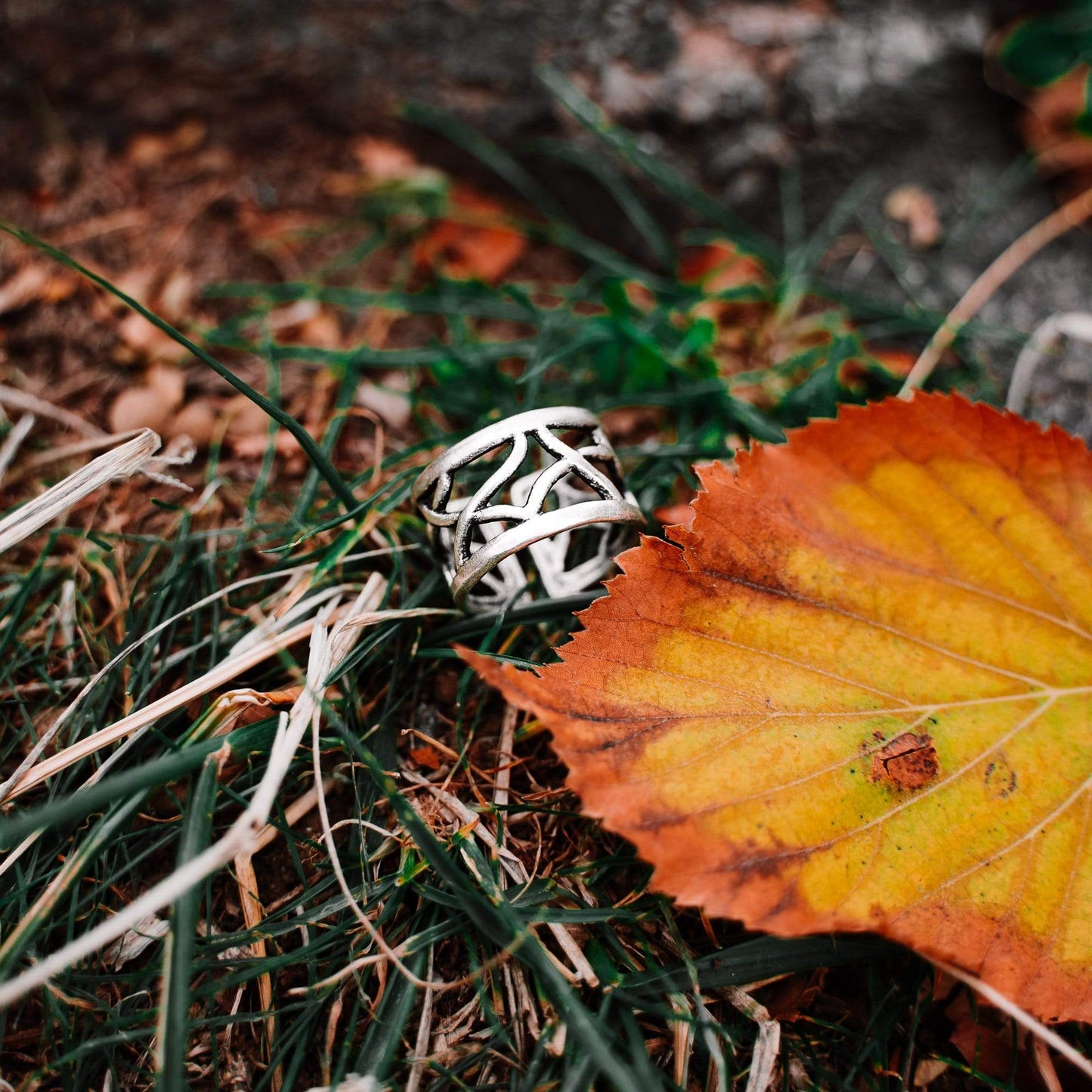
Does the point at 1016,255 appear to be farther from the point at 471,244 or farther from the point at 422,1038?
the point at 422,1038

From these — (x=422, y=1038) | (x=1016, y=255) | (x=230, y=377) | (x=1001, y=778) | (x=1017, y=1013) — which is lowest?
(x=422, y=1038)

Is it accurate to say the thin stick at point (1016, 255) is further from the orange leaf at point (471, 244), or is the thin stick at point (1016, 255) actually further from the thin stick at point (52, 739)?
the thin stick at point (52, 739)

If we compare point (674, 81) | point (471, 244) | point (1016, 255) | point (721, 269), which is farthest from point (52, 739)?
point (1016, 255)

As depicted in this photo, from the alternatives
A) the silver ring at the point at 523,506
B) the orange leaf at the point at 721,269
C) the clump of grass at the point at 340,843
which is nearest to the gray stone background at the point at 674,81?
the orange leaf at the point at 721,269

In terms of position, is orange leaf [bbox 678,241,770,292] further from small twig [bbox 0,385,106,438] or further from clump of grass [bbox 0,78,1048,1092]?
small twig [bbox 0,385,106,438]

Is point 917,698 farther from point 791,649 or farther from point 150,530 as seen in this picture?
point 150,530

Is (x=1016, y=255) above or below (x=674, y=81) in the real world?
below
